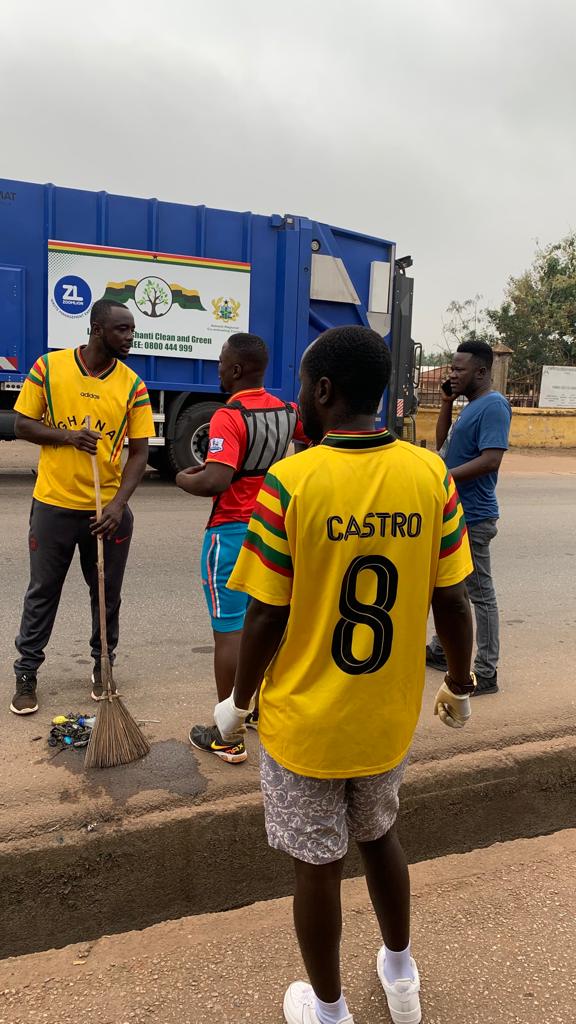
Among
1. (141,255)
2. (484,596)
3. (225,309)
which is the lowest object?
(484,596)

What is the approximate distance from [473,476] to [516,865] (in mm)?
1800

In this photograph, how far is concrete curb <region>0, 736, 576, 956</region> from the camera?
2.58 metres

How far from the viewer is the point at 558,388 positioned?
20656mm

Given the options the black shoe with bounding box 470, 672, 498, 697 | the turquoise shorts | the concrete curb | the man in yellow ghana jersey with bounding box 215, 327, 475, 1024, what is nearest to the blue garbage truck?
the black shoe with bounding box 470, 672, 498, 697

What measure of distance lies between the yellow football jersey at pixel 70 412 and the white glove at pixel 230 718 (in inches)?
68.2

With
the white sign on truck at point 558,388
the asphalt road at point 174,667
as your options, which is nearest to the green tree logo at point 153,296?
the asphalt road at point 174,667

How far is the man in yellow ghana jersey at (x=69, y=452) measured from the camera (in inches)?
133

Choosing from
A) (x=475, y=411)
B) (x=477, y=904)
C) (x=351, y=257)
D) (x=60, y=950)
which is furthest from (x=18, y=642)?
(x=351, y=257)

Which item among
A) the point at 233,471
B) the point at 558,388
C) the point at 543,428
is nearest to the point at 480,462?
the point at 233,471

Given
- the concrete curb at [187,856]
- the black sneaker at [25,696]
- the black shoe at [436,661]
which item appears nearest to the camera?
the concrete curb at [187,856]

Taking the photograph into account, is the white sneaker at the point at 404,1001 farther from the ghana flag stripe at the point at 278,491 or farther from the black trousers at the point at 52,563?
the black trousers at the point at 52,563

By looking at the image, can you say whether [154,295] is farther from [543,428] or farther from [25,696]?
[543,428]

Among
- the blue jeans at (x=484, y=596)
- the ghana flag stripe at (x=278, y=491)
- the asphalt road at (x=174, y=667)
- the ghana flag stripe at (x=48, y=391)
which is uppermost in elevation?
the ghana flag stripe at (x=48, y=391)

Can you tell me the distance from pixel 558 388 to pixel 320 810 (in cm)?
2059
